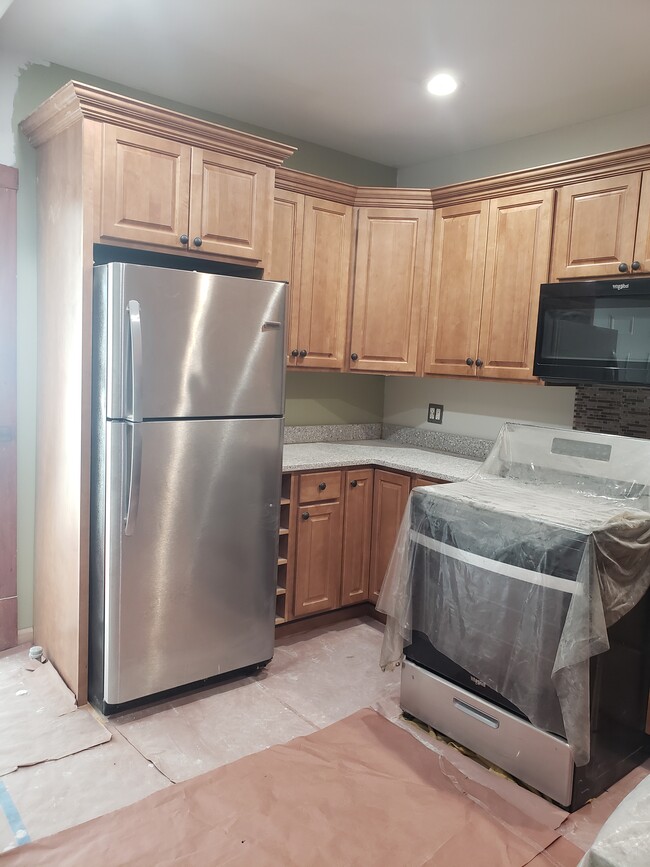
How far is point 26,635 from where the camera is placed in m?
2.96

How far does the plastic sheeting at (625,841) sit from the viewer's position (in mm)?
812

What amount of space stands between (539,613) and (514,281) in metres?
1.64

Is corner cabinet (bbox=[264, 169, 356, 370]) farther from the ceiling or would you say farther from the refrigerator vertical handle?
the refrigerator vertical handle

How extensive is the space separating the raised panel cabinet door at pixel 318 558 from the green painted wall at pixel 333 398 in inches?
28.7

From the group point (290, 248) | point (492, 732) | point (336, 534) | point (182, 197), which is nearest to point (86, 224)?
point (182, 197)

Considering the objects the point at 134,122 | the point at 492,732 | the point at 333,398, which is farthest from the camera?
the point at 333,398

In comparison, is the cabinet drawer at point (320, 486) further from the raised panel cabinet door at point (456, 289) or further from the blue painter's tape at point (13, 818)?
the blue painter's tape at point (13, 818)

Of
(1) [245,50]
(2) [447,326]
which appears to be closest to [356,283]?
(2) [447,326]

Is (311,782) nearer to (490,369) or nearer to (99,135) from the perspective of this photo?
(490,369)

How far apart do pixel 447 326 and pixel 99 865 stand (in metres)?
2.64

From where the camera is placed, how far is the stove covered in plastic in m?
2.00

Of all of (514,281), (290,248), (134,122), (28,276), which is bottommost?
(28,276)

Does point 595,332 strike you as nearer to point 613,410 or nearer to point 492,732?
point 613,410

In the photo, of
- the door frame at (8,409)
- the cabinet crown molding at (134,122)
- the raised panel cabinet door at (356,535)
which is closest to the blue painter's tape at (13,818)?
the door frame at (8,409)
